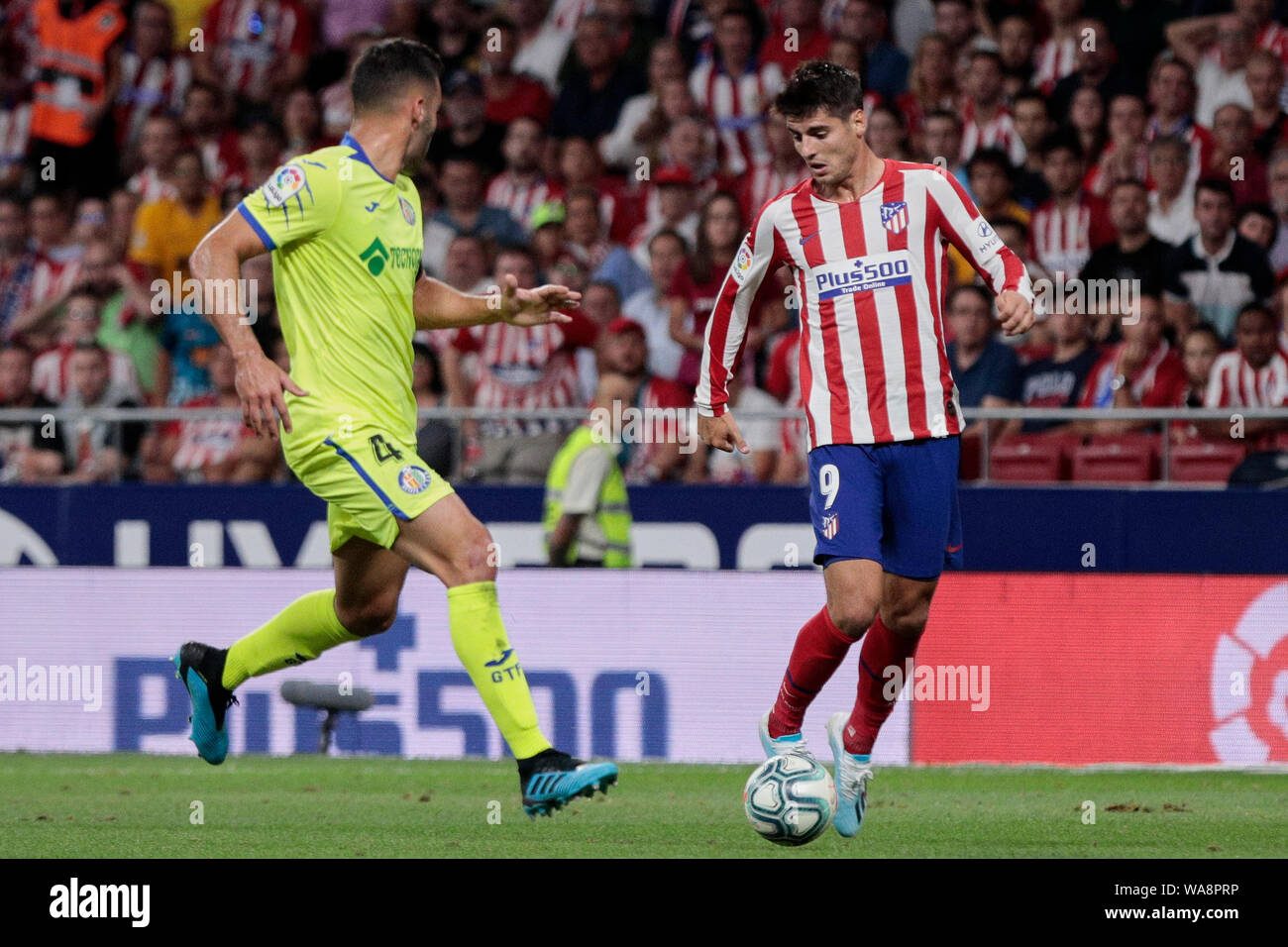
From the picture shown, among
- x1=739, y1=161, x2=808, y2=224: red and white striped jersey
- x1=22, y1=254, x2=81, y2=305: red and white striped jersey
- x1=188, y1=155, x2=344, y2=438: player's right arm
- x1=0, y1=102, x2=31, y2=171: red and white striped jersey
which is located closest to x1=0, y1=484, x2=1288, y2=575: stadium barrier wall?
x1=739, y1=161, x2=808, y2=224: red and white striped jersey

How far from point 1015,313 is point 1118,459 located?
155 inches

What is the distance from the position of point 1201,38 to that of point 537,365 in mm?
4624

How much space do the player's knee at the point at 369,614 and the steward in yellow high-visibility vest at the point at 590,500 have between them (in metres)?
3.66

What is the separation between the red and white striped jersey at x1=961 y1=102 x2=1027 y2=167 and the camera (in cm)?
1154

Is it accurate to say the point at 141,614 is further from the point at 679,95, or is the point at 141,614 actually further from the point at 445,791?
the point at 679,95

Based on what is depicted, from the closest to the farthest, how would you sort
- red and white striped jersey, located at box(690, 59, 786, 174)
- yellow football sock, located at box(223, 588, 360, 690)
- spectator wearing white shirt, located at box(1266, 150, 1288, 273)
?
yellow football sock, located at box(223, 588, 360, 690) < spectator wearing white shirt, located at box(1266, 150, 1288, 273) < red and white striped jersey, located at box(690, 59, 786, 174)

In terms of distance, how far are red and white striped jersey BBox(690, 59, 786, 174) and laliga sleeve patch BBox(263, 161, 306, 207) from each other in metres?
6.54

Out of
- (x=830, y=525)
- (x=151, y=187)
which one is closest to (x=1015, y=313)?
(x=830, y=525)

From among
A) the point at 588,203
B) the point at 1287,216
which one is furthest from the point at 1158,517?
the point at 588,203

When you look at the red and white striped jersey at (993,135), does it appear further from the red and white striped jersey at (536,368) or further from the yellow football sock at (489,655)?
the yellow football sock at (489,655)

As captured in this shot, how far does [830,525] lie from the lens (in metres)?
6.17

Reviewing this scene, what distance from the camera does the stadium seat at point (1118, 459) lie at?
31.2ft

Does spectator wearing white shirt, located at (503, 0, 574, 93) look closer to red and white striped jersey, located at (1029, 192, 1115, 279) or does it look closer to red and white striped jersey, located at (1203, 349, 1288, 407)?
red and white striped jersey, located at (1029, 192, 1115, 279)

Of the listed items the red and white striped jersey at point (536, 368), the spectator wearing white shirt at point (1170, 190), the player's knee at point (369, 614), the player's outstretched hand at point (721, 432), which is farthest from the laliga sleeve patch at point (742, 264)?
the spectator wearing white shirt at point (1170, 190)
